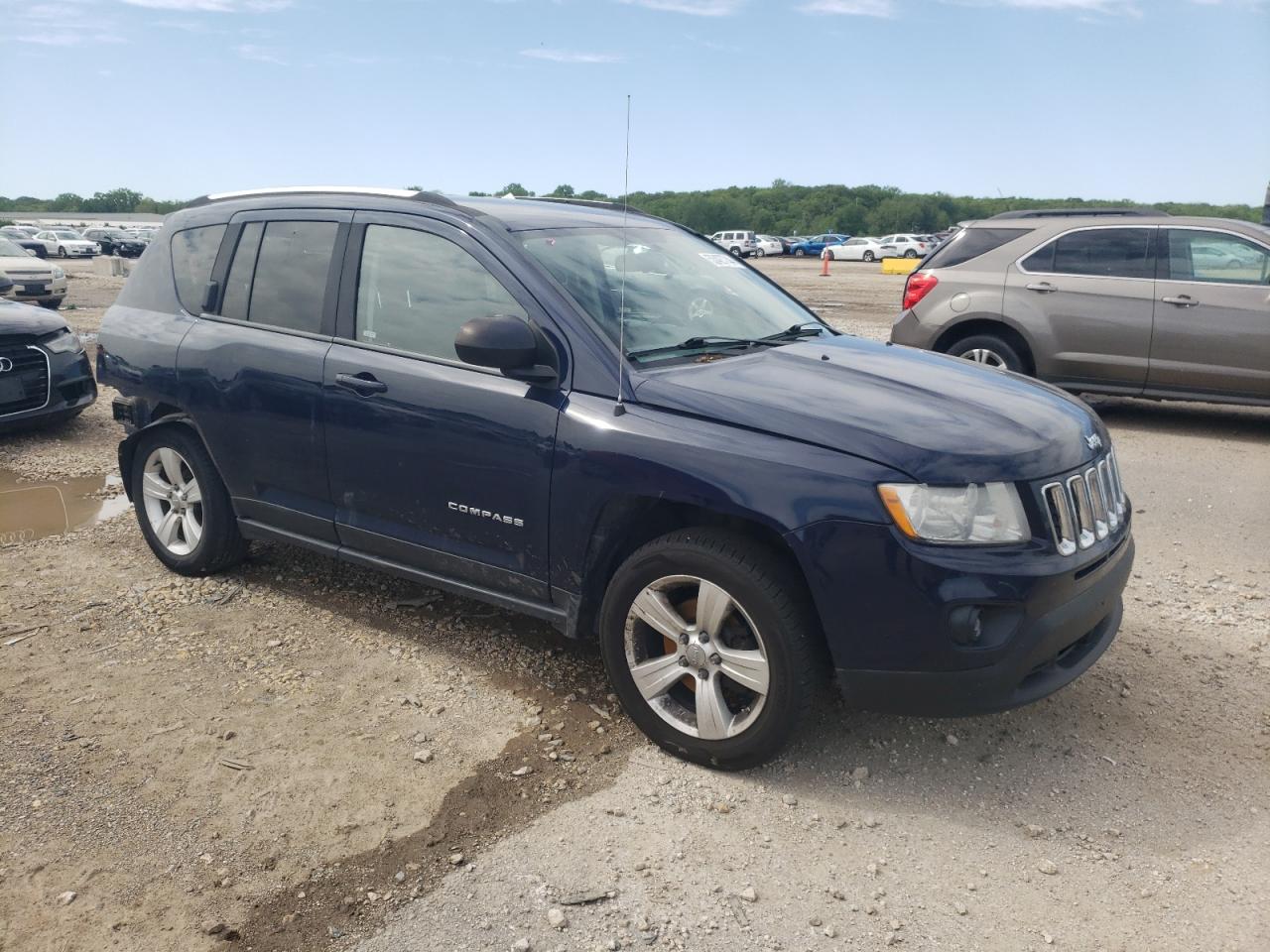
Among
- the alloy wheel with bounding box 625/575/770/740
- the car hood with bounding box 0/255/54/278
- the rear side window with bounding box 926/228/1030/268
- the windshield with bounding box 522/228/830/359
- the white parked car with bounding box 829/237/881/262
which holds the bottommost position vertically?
the alloy wheel with bounding box 625/575/770/740

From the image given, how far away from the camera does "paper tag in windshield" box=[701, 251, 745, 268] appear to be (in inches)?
186

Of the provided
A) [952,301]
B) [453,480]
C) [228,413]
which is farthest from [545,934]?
[952,301]

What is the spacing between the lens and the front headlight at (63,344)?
8.22 meters

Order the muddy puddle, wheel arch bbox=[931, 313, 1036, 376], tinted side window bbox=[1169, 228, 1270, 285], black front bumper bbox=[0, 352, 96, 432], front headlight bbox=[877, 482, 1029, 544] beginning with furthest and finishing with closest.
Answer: wheel arch bbox=[931, 313, 1036, 376], tinted side window bbox=[1169, 228, 1270, 285], black front bumper bbox=[0, 352, 96, 432], the muddy puddle, front headlight bbox=[877, 482, 1029, 544]

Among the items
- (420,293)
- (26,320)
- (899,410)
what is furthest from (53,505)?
(899,410)

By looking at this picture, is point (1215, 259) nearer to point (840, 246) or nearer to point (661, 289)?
point (661, 289)

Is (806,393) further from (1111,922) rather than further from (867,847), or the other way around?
(1111,922)

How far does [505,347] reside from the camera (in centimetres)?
357

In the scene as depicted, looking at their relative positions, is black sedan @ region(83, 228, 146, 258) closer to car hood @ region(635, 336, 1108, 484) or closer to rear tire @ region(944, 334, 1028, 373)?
rear tire @ region(944, 334, 1028, 373)

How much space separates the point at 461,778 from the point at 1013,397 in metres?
2.25

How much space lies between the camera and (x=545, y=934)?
8.98 ft

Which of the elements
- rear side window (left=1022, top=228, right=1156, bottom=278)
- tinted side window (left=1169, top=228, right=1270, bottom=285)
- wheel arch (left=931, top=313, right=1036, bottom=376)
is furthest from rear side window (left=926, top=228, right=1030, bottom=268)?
tinted side window (left=1169, top=228, right=1270, bottom=285)

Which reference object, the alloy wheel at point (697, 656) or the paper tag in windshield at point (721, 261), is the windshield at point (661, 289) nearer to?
the paper tag in windshield at point (721, 261)

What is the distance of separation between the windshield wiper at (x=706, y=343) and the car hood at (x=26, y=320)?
6.22 meters
